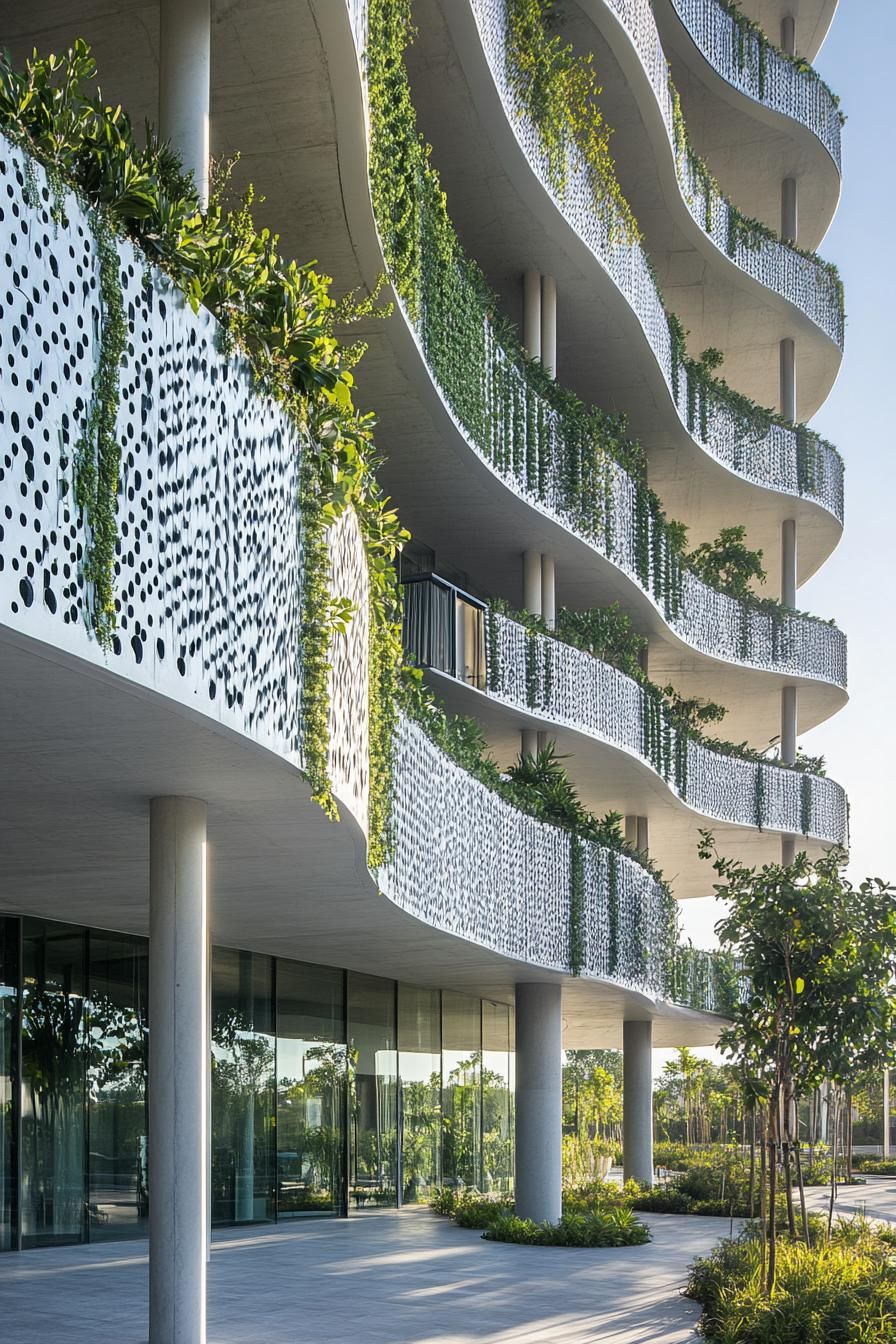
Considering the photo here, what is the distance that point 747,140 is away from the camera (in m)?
34.2

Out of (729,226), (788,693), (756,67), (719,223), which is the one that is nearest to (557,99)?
(719,223)

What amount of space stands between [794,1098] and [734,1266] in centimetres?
202

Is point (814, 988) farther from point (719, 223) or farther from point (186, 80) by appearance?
point (719, 223)

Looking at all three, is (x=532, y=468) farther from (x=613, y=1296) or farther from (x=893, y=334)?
(x=893, y=334)

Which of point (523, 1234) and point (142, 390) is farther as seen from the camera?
point (523, 1234)

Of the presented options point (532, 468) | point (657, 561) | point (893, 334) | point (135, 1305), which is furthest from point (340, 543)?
point (893, 334)

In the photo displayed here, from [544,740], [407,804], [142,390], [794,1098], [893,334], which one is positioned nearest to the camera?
[142,390]

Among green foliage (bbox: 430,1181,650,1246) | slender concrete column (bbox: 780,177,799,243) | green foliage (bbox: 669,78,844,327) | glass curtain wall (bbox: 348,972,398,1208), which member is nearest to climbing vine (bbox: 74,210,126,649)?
green foliage (bbox: 430,1181,650,1246)

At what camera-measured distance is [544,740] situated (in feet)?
80.7

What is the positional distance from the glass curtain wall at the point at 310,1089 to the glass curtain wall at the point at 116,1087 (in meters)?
3.24

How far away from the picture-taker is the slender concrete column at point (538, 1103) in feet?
75.7

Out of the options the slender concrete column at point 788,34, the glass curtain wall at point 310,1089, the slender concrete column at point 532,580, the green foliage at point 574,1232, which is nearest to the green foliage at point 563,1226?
the green foliage at point 574,1232

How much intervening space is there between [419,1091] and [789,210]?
2109 cm

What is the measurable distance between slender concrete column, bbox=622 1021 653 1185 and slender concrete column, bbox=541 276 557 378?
1581 centimetres
